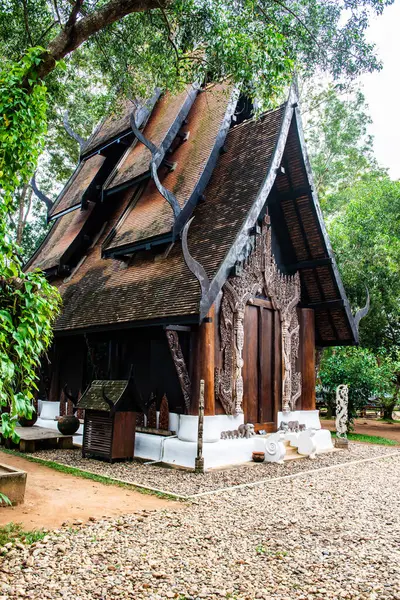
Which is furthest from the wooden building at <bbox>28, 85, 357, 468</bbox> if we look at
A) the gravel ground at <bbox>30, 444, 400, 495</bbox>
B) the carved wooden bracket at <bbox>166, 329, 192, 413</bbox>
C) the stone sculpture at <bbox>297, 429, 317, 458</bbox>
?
the gravel ground at <bbox>30, 444, 400, 495</bbox>

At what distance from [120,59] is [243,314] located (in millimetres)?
6056

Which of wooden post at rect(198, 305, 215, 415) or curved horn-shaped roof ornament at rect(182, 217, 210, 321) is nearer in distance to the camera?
curved horn-shaped roof ornament at rect(182, 217, 210, 321)

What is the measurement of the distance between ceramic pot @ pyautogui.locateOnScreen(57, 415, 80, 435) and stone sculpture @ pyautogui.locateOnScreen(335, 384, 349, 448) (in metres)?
5.70

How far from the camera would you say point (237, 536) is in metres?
4.93

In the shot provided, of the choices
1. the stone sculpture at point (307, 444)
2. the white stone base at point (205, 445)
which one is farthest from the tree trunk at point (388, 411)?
the white stone base at point (205, 445)

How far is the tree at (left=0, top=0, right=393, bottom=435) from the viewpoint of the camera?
389cm

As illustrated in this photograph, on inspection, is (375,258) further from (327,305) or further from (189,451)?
(189,451)

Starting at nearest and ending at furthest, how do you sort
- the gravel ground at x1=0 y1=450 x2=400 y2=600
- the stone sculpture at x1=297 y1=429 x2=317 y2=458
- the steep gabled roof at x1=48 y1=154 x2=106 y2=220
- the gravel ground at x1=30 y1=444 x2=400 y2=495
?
the gravel ground at x1=0 y1=450 x2=400 y2=600, the gravel ground at x1=30 y1=444 x2=400 y2=495, the stone sculpture at x1=297 y1=429 x2=317 y2=458, the steep gabled roof at x1=48 y1=154 x2=106 y2=220

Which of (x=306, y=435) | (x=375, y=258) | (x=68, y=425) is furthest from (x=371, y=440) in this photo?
(x=68, y=425)

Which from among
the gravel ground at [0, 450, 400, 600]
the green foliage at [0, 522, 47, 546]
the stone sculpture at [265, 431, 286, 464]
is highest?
the stone sculpture at [265, 431, 286, 464]

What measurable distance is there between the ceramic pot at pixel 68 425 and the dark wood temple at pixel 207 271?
1.13 meters

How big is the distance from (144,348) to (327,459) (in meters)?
4.22

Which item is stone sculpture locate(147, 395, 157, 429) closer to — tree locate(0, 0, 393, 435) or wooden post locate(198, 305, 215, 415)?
wooden post locate(198, 305, 215, 415)

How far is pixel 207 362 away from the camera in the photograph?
28.7 ft
